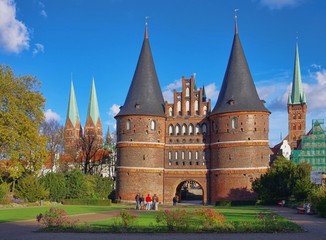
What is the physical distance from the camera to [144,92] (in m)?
61.8

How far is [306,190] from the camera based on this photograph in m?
45.2

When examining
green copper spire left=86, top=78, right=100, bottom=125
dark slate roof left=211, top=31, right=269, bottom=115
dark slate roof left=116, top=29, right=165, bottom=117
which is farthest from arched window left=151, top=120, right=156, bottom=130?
green copper spire left=86, top=78, right=100, bottom=125

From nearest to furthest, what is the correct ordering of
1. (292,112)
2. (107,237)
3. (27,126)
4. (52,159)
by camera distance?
1. (107,237)
2. (27,126)
3. (52,159)
4. (292,112)

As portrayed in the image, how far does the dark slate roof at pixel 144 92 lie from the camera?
60812mm

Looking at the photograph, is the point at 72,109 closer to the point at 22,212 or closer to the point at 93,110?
the point at 93,110

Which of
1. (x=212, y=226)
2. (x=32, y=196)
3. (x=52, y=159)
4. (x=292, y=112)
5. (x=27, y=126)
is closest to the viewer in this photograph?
(x=212, y=226)

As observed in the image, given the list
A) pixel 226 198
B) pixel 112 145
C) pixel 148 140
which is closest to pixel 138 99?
pixel 148 140

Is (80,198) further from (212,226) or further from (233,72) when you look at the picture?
(212,226)

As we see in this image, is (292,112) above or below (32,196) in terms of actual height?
above

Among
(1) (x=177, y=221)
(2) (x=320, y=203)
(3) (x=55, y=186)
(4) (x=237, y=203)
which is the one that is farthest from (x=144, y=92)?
(1) (x=177, y=221)

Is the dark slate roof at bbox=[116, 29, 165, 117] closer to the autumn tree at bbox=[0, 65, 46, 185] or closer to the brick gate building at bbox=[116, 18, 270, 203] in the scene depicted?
the brick gate building at bbox=[116, 18, 270, 203]

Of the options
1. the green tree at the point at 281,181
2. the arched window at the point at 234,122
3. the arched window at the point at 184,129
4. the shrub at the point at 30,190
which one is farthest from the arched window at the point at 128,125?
the green tree at the point at 281,181

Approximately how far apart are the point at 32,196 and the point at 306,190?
2766cm

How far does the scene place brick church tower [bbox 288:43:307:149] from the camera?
126 metres
